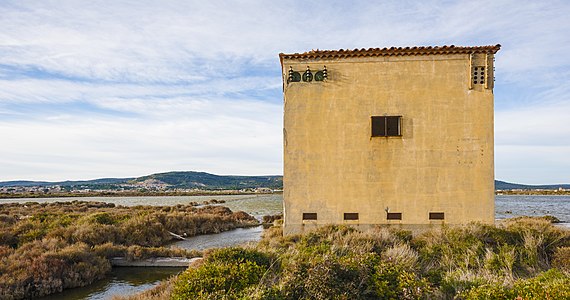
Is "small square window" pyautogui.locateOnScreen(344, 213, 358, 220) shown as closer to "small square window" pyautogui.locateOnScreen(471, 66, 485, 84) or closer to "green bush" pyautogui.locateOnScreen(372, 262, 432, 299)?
"green bush" pyautogui.locateOnScreen(372, 262, 432, 299)

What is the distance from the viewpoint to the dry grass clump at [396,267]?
244 inches

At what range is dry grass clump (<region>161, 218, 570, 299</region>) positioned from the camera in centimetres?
619

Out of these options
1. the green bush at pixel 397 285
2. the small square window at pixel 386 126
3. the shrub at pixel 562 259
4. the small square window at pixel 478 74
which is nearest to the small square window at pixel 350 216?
the small square window at pixel 386 126

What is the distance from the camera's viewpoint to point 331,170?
1193 cm

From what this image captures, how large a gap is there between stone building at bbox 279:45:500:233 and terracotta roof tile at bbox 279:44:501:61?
29 millimetres

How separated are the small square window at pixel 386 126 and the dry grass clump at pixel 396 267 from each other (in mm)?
2828

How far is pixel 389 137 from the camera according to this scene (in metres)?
11.8

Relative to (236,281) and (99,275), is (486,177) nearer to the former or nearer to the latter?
(236,281)

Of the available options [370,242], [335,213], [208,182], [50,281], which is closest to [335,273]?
[370,242]

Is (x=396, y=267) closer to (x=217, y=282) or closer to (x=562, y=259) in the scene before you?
(x=217, y=282)

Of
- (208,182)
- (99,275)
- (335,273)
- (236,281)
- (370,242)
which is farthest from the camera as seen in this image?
(208,182)

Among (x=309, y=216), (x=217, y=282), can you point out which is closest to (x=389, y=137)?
(x=309, y=216)

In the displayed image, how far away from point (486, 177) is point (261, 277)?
7607 millimetres

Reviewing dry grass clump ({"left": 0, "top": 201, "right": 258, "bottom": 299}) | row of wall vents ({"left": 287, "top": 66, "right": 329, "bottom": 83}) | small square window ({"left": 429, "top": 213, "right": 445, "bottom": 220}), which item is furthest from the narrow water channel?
small square window ({"left": 429, "top": 213, "right": 445, "bottom": 220})
